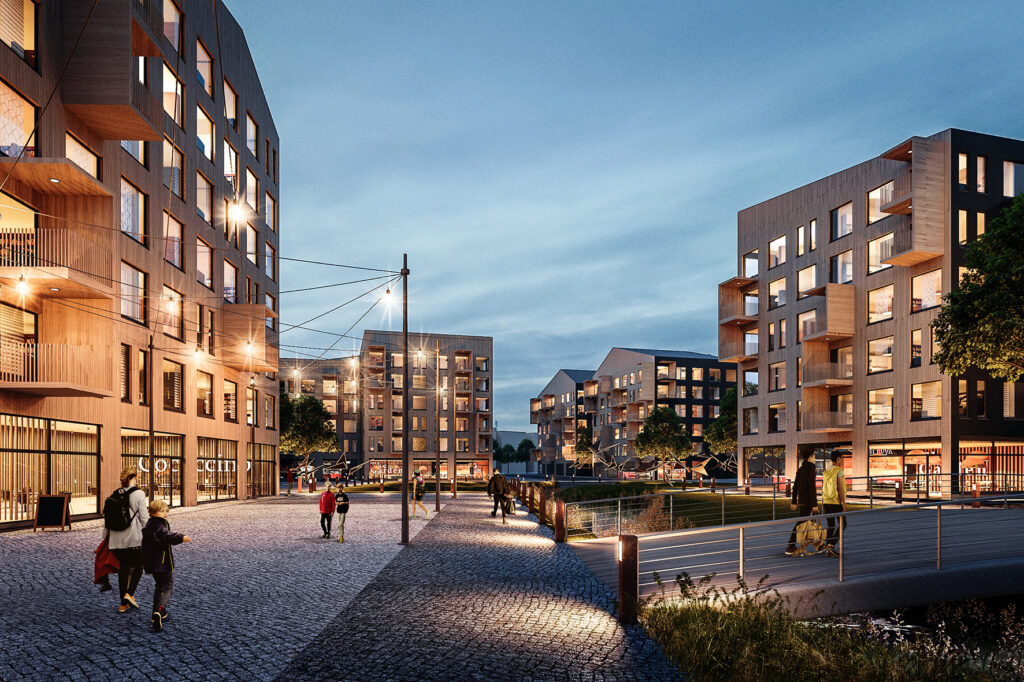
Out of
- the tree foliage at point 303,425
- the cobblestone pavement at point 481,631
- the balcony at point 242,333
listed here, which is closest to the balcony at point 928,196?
the cobblestone pavement at point 481,631

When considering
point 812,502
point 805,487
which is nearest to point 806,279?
point 812,502

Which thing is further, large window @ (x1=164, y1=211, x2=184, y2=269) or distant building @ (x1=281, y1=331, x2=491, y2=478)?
distant building @ (x1=281, y1=331, x2=491, y2=478)

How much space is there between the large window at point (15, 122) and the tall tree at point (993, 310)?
27.4 meters

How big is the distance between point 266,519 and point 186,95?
18444 mm

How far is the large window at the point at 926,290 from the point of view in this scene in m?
40.5

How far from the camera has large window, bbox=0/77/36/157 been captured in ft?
68.1

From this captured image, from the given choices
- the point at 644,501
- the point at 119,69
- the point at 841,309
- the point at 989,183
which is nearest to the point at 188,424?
the point at 119,69

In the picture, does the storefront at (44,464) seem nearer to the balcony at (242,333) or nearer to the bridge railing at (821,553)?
the balcony at (242,333)

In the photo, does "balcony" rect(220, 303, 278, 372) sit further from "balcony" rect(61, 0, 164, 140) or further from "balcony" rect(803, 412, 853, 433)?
"balcony" rect(803, 412, 853, 433)

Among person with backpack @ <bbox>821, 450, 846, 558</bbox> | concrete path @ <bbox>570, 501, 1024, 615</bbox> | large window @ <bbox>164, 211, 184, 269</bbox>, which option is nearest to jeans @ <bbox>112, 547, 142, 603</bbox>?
concrete path @ <bbox>570, 501, 1024, 615</bbox>

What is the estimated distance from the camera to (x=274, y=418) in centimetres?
5047

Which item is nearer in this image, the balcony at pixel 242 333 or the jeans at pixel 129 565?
the jeans at pixel 129 565

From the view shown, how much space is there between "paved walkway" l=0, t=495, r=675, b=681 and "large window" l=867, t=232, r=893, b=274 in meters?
33.7

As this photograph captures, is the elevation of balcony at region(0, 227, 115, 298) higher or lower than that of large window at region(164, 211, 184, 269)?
lower
